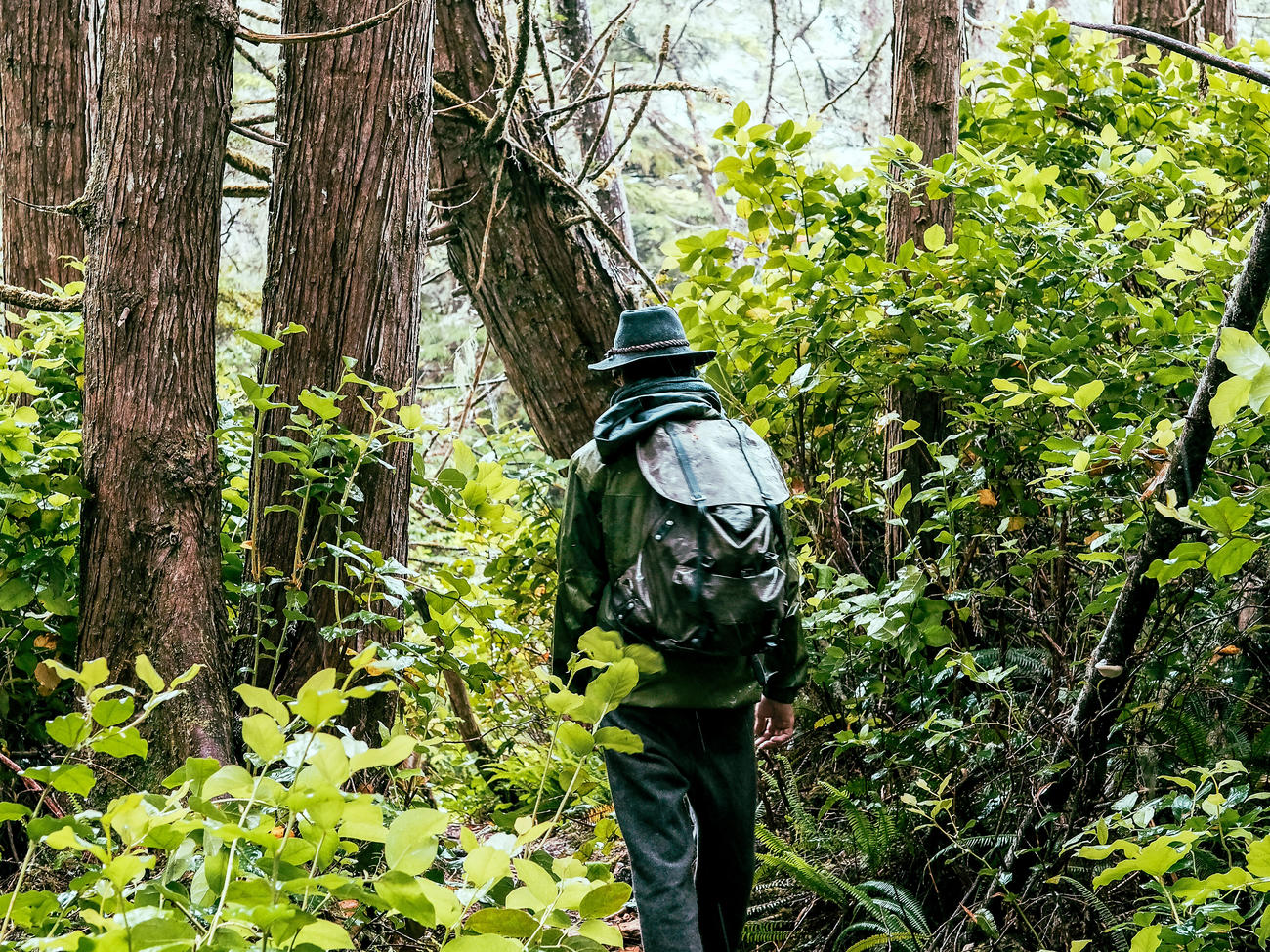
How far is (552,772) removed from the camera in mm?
5629

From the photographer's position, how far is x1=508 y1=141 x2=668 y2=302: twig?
562cm

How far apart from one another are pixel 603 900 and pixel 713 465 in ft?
6.75

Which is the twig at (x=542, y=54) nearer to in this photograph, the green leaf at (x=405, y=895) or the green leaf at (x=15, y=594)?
the green leaf at (x=15, y=594)

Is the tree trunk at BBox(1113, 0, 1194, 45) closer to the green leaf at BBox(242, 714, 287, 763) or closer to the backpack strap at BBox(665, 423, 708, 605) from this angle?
the backpack strap at BBox(665, 423, 708, 605)

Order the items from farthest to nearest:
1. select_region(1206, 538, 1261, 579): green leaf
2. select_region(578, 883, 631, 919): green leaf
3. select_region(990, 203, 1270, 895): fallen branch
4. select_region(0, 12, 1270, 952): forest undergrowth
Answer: select_region(0, 12, 1270, 952): forest undergrowth, select_region(990, 203, 1270, 895): fallen branch, select_region(1206, 538, 1261, 579): green leaf, select_region(578, 883, 631, 919): green leaf

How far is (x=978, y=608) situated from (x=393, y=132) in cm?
303

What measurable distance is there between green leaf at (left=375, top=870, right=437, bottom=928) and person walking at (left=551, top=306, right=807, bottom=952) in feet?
6.62

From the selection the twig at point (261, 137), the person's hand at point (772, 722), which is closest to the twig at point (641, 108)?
the twig at point (261, 137)

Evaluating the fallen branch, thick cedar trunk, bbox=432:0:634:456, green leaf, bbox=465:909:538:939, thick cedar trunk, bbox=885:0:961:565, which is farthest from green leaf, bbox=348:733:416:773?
thick cedar trunk, bbox=432:0:634:456

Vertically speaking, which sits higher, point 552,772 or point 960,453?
point 960,453

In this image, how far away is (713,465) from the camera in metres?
3.44

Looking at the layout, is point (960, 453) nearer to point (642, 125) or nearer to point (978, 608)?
point (978, 608)

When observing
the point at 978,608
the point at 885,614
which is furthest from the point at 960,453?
the point at 885,614

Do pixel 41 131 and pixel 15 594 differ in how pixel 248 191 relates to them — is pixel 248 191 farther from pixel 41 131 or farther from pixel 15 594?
pixel 15 594
